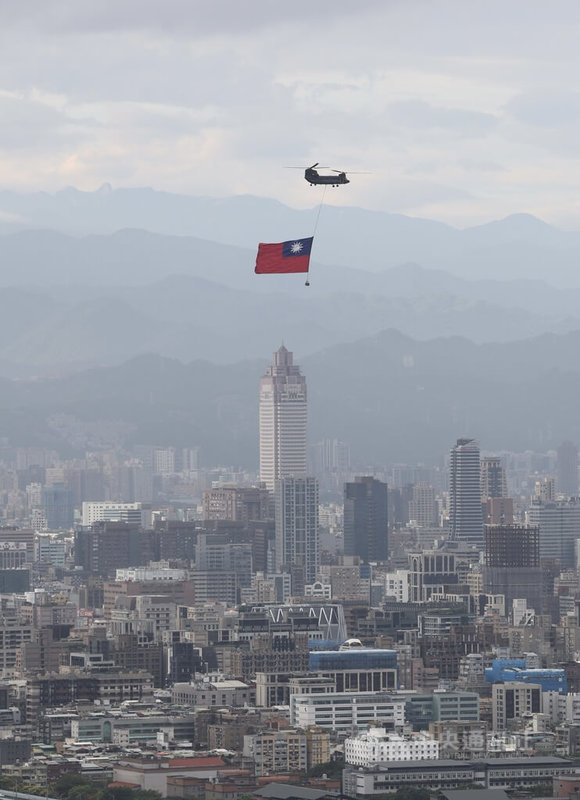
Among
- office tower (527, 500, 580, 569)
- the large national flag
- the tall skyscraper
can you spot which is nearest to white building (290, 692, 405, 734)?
the large national flag

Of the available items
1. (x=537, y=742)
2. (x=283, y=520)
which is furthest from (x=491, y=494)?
Result: (x=537, y=742)

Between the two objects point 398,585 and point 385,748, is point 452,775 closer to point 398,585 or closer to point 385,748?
point 385,748

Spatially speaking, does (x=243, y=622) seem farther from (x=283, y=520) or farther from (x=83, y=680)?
(x=283, y=520)

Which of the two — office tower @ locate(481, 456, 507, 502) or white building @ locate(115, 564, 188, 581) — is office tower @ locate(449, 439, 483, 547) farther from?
white building @ locate(115, 564, 188, 581)

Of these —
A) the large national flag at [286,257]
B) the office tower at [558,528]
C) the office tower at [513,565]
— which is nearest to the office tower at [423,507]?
the office tower at [558,528]

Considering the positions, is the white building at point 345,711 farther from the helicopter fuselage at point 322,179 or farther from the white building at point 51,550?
the white building at point 51,550

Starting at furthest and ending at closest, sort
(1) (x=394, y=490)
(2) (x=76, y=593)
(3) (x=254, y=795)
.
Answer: (1) (x=394, y=490) < (2) (x=76, y=593) < (3) (x=254, y=795)
